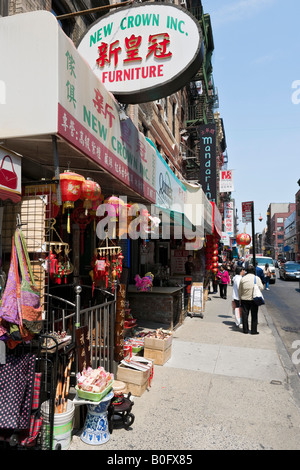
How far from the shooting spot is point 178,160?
21.6 meters

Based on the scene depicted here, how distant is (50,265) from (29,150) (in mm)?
1528

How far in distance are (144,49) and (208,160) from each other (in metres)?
16.2

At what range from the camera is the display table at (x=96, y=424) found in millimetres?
3827

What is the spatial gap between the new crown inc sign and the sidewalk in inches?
196

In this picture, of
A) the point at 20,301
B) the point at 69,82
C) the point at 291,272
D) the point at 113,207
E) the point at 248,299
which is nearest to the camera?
the point at 20,301

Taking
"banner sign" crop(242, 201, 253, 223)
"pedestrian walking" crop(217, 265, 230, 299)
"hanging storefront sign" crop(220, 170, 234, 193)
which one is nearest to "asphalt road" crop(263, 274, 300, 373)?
"pedestrian walking" crop(217, 265, 230, 299)

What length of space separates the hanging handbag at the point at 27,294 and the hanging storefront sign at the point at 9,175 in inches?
16.4

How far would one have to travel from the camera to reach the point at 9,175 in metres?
3.50

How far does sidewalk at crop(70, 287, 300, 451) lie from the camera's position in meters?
3.93

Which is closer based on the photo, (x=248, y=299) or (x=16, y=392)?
(x=16, y=392)

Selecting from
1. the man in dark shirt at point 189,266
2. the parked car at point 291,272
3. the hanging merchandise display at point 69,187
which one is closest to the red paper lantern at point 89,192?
the hanging merchandise display at point 69,187

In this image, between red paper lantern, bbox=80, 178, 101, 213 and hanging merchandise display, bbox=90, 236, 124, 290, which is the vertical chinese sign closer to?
red paper lantern, bbox=80, 178, 101, 213

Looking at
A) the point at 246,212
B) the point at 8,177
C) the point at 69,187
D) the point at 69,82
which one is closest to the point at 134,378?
the point at 69,187

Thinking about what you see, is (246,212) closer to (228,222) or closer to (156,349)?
(228,222)
